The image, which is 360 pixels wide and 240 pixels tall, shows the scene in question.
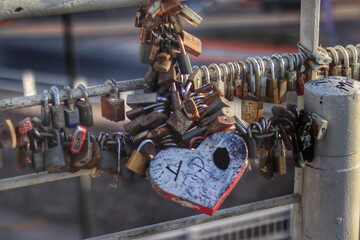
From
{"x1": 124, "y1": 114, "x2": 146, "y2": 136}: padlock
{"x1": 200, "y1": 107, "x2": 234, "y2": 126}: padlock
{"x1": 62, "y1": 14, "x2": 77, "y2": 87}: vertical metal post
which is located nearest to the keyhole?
{"x1": 200, "y1": 107, "x2": 234, "y2": 126}: padlock

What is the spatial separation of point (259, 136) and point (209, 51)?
12294 mm

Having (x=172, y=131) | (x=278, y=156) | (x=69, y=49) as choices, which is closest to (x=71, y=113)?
(x=172, y=131)

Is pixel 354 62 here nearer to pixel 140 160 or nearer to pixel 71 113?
pixel 140 160

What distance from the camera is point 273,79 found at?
1.69 meters

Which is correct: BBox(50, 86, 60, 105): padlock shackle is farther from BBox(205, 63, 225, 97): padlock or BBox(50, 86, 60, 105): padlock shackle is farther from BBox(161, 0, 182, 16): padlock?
BBox(205, 63, 225, 97): padlock

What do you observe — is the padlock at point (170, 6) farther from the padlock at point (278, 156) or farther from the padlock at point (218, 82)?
the padlock at point (278, 156)

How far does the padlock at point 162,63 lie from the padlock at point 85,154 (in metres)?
0.27

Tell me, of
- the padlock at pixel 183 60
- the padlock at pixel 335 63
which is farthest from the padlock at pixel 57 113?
the padlock at pixel 335 63

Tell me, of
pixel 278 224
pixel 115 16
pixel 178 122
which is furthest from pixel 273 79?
pixel 115 16

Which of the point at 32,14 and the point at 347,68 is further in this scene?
the point at 347,68

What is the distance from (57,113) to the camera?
1.36 metres

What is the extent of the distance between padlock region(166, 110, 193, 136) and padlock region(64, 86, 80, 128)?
250mm

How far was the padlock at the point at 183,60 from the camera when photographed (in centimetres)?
147

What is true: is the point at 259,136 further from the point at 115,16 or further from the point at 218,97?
the point at 115,16
